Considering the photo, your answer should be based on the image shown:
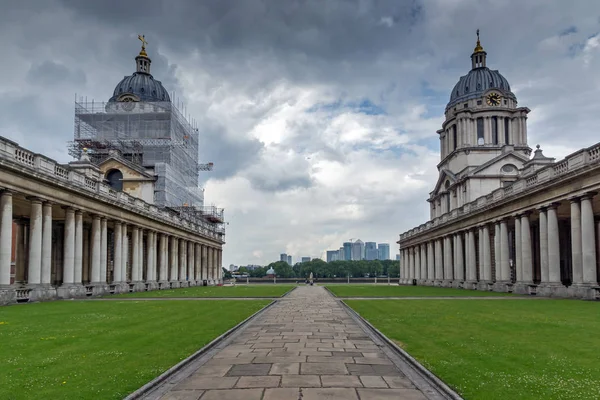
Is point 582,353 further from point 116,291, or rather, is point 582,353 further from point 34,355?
point 116,291

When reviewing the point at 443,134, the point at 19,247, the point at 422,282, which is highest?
the point at 443,134

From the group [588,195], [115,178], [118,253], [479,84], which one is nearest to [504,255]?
[588,195]

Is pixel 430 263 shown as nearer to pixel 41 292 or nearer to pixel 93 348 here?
pixel 41 292

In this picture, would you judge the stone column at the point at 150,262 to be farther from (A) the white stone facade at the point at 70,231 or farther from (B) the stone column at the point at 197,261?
(B) the stone column at the point at 197,261

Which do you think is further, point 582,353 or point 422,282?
point 422,282

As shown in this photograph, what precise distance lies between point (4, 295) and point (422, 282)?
69.6m

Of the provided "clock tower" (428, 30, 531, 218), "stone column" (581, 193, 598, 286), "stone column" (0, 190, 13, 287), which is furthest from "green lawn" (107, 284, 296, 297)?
"clock tower" (428, 30, 531, 218)

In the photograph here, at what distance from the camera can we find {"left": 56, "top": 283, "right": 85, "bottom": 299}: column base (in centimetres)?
3831

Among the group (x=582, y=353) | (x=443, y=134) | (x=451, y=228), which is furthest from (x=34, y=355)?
(x=443, y=134)

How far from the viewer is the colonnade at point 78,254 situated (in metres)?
35.1

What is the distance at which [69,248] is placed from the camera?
134 feet

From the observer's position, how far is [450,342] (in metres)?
14.8

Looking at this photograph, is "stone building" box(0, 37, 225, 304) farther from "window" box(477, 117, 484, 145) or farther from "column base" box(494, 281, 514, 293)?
"window" box(477, 117, 484, 145)

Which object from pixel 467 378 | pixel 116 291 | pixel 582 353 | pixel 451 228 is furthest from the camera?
pixel 451 228
